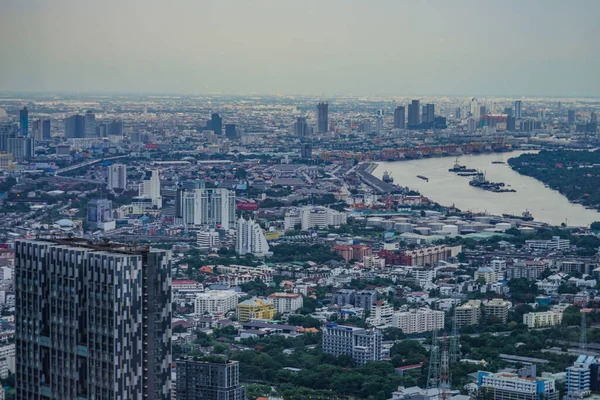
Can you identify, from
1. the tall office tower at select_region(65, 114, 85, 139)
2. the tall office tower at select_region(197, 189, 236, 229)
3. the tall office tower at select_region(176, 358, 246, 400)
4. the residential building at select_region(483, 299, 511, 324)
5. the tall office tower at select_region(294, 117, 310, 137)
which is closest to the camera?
the tall office tower at select_region(176, 358, 246, 400)

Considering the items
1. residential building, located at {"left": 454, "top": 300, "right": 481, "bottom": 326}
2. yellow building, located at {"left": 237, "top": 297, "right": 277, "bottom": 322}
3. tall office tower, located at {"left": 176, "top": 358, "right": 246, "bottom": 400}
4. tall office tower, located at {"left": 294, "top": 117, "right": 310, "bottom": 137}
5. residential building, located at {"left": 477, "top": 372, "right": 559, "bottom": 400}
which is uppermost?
tall office tower, located at {"left": 294, "top": 117, "right": 310, "bottom": 137}

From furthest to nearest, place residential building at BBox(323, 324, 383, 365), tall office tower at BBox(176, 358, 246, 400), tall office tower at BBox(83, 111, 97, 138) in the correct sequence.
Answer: tall office tower at BBox(83, 111, 97, 138), residential building at BBox(323, 324, 383, 365), tall office tower at BBox(176, 358, 246, 400)

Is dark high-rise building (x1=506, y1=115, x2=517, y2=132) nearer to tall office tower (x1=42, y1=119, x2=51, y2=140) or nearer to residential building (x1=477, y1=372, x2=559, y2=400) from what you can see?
tall office tower (x1=42, y1=119, x2=51, y2=140)

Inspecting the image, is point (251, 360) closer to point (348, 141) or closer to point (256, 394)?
point (256, 394)

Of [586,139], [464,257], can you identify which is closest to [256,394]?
[464,257]

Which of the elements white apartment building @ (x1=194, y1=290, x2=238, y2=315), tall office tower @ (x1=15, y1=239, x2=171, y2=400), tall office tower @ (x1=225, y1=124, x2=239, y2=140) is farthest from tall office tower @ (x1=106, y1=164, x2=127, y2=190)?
tall office tower @ (x1=15, y1=239, x2=171, y2=400)

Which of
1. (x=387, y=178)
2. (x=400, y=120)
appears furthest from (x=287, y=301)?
(x=400, y=120)

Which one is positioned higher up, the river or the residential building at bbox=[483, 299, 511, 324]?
the residential building at bbox=[483, 299, 511, 324]
